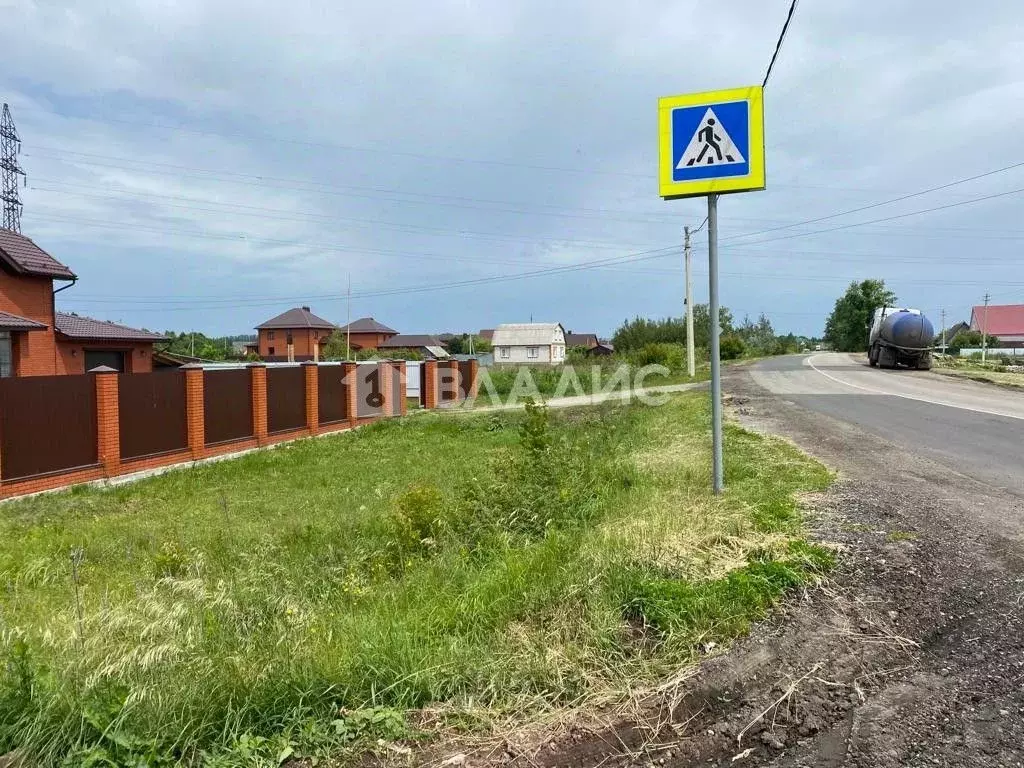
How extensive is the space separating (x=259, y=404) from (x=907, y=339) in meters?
22.6

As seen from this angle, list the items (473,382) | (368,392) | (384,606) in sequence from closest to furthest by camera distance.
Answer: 1. (384,606)
2. (368,392)
3. (473,382)

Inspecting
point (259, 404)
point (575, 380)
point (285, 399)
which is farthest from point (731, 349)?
point (259, 404)

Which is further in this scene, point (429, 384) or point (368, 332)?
point (368, 332)

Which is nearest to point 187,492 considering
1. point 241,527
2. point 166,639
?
point 241,527

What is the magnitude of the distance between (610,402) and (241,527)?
49.3 ft

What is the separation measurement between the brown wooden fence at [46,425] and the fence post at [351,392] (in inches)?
321

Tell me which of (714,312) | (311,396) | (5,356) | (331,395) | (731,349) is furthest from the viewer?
(731,349)

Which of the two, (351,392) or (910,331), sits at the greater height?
(910,331)

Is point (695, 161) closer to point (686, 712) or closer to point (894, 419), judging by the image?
point (686, 712)

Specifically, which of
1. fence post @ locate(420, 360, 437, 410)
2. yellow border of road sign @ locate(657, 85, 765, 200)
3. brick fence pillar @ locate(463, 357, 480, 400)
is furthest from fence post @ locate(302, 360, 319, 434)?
yellow border of road sign @ locate(657, 85, 765, 200)

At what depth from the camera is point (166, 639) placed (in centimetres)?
322

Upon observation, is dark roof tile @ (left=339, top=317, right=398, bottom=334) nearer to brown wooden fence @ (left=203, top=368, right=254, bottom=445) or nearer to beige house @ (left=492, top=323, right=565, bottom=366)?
beige house @ (left=492, top=323, right=565, bottom=366)

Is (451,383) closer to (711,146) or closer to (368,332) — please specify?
(711,146)

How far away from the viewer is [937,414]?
37.0ft
